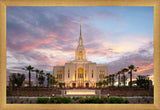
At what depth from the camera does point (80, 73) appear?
165 ft

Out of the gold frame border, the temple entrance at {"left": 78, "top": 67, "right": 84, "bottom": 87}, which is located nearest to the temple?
the temple entrance at {"left": 78, "top": 67, "right": 84, "bottom": 87}

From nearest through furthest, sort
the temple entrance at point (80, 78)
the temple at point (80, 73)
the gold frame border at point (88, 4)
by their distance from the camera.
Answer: the gold frame border at point (88, 4), the temple entrance at point (80, 78), the temple at point (80, 73)

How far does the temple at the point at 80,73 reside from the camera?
4881cm

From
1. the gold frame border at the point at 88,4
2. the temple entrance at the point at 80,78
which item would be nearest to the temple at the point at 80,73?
the temple entrance at the point at 80,78

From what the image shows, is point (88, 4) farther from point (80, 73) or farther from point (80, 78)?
point (80, 73)

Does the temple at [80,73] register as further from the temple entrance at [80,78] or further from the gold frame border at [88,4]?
the gold frame border at [88,4]

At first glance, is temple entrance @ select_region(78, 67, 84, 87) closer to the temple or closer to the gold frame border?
the temple

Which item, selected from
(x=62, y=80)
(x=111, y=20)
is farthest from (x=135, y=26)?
(x=62, y=80)

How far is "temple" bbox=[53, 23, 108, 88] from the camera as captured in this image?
160 feet

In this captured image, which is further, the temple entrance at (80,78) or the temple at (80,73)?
the temple at (80,73)

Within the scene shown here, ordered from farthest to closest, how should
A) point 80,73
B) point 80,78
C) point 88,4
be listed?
point 80,73 → point 80,78 → point 88,4

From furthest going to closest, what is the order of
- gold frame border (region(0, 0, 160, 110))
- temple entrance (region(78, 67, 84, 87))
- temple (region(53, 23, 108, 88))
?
temple (region(53, 23, 108, 88))
temple entrance (region(78, 67, 84, 87))
gold frame border (region(0, 0, 160, 110))

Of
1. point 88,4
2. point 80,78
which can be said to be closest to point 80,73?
point 80,78

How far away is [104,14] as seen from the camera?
13.8 meters
